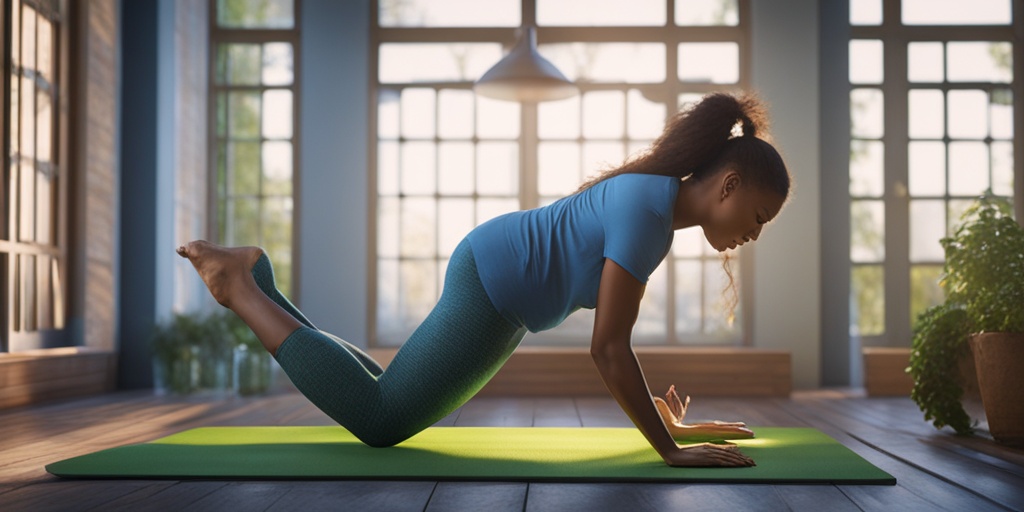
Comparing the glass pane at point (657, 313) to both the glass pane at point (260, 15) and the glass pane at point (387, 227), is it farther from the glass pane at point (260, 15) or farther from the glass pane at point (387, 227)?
the glass pane at point (260, 15)

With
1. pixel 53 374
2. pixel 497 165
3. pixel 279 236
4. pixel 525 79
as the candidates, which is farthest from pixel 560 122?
pixel 53 374

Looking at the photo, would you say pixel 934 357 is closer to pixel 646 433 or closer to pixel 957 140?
pixel 646 433

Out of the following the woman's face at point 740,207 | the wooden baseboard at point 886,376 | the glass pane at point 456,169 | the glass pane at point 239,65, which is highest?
the glass pane at point 239,65

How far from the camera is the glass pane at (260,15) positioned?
21.7 ft

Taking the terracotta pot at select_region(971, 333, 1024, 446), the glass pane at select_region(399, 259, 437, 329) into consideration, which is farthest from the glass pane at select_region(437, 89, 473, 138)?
the terracotta pot at select_region(971, 333, 1024, 446)

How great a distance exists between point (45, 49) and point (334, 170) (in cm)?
183

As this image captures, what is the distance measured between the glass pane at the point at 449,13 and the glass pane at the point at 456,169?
0.81 metres

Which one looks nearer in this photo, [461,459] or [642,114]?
[461,459]

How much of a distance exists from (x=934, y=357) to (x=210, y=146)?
15.6 ft

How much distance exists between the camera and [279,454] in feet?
8.79

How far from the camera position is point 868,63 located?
661 cm

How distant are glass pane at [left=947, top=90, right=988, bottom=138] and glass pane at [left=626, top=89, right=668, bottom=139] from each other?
6.29 ft

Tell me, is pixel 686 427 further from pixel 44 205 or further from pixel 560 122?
pixel 560 122

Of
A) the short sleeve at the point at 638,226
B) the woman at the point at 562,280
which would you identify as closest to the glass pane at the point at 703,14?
the woman at the point at 562,280
